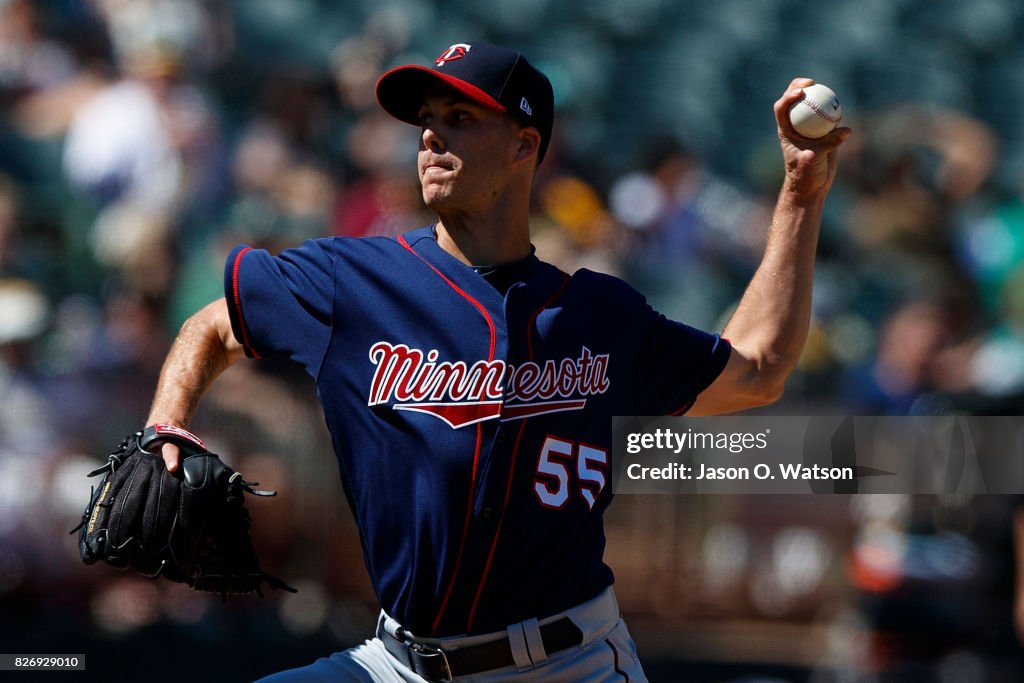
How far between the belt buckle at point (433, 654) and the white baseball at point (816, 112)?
1295 millimetres

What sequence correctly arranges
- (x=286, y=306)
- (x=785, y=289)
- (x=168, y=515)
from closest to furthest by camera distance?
(x=168, y=515)
(x=286, y=306)
(x=785, y=289)

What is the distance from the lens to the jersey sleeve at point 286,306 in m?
2.56

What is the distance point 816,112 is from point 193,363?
1354 millimetres

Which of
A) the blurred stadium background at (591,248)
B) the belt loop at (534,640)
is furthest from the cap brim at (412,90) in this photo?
the blurred stadium background at (591,248)

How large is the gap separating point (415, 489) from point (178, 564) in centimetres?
46

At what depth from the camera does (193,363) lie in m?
2.62

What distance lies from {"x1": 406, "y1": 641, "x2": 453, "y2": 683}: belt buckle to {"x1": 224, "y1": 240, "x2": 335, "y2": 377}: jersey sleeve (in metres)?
0.55

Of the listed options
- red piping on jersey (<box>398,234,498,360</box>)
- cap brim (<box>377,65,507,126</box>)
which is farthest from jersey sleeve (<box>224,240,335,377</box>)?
cap brim (<box>377,65,507,126</box>)

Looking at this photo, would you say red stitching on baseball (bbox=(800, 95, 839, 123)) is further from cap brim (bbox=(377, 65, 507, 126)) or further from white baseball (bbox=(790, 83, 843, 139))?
cap brim (bbox=(377, 65, 507, 126))

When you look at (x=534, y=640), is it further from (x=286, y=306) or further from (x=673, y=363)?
(x=286, y=306)

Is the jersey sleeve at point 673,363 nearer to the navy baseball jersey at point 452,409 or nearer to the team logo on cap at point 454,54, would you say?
the navy baseball jersey at point 452,409

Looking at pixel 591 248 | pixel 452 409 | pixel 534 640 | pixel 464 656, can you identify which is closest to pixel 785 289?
pixel 452 409

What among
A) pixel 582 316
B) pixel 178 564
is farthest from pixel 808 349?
pixel 178 564

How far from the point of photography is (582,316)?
2680mm
